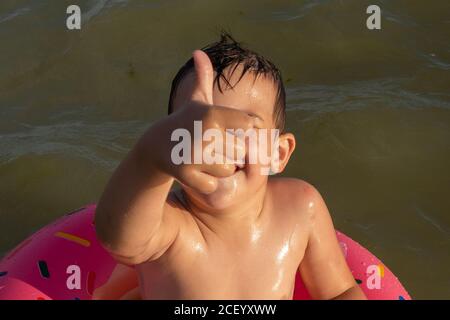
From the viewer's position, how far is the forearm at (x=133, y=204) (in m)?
1.54

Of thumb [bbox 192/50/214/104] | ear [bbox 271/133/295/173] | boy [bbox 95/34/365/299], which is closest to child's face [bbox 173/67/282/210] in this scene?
boy [bbox 95/34/365/299]

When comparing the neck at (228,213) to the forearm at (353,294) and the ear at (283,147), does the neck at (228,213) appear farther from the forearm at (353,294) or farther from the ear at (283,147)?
the forearm at (353,294)

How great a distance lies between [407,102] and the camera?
3744mm

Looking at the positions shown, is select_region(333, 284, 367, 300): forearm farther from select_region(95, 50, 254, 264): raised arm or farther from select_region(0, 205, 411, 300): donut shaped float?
select_region(95, 50, 254, 264): raised arm

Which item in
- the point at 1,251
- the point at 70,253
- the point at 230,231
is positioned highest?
the point at 230,231

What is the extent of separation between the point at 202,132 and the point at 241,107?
534mm

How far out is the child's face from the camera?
1.77m

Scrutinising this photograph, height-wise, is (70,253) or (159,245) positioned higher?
(159,245)

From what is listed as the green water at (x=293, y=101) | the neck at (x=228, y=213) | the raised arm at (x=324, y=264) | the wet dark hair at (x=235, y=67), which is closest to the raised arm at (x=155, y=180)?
the neck at (x=228, y=213)

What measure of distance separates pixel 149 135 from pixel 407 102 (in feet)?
8.39
